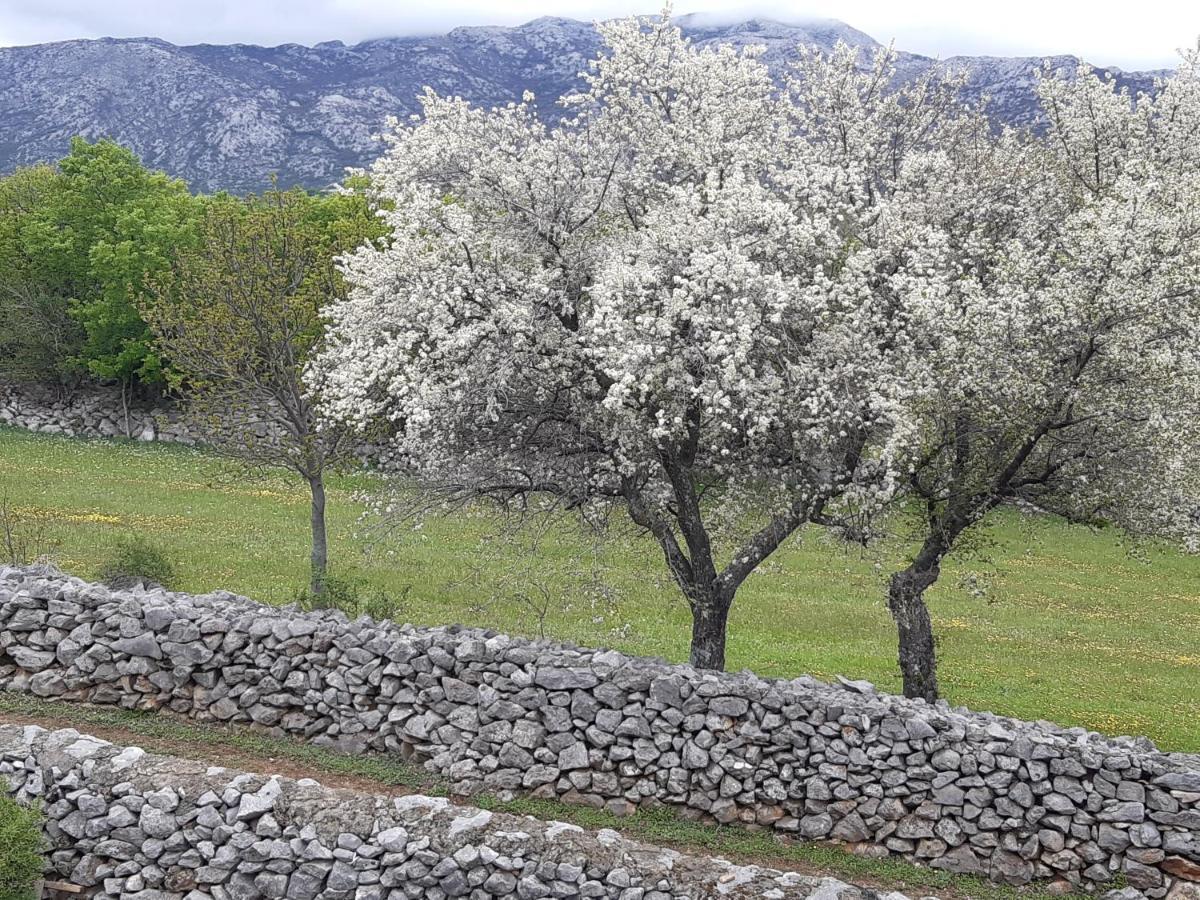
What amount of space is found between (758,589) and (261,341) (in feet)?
58.9

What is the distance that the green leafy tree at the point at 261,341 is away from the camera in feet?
82.4

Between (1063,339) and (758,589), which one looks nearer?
Answer: (1063,339)

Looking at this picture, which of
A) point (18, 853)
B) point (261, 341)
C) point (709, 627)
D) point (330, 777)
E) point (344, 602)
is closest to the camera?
point (18, 853)

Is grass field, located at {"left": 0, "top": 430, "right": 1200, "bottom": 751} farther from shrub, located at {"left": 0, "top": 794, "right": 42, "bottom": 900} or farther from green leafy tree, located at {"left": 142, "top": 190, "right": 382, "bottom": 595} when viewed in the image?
shrub, located at {"left": 0, "top": 794, "right": 42, "bottom": 900}

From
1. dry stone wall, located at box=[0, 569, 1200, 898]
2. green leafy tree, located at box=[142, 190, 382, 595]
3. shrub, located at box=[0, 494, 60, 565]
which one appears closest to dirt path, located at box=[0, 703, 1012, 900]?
dry stone wall, located at box=[0, 569, 1200, 898]

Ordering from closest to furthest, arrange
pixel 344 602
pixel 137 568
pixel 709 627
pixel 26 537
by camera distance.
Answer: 1. pixel 709 627
2. pixel 344 602
3. pixel 137 568
4. pixel 26 537

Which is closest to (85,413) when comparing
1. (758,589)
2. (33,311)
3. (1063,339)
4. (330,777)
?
(33,311)

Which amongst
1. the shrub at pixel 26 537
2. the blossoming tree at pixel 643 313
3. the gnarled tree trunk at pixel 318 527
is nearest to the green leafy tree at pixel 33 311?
the shrub at pixel 26 537

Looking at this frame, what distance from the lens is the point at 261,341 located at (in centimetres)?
2500

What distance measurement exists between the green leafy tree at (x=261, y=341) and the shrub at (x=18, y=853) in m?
11.6

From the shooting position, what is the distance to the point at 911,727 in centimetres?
1387

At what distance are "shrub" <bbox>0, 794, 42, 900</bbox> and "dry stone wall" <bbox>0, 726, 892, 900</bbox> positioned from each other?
0.74 meters

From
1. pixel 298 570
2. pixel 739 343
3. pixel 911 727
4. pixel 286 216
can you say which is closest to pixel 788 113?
pixel 739 343

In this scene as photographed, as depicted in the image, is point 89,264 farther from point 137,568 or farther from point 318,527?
point 137,568
